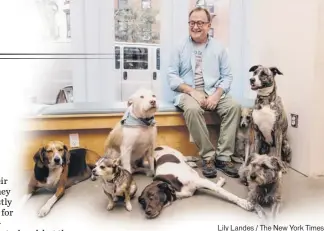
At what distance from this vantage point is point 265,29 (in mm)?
1846

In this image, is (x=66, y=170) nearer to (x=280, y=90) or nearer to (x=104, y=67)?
(x=104, y=67)

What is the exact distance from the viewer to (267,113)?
1794mm

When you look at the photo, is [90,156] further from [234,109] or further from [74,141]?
[234,109]

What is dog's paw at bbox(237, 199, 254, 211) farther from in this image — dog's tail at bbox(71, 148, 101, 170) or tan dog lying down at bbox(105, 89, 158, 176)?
dog's tail at bbox(71, 148, 101, 170)

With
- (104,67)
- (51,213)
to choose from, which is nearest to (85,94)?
(104,67)

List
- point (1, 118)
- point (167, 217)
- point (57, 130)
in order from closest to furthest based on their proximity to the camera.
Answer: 1. point (167, 217)
2. point (1, 118)
3. point (57, 130)

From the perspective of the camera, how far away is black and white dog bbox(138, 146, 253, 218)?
58.6 inches

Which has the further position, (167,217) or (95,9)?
(95,9)

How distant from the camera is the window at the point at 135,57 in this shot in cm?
177

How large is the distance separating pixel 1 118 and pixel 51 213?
501 millimetres

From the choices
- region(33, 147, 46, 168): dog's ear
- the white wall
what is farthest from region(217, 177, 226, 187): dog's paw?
region(33, 147, 46, 168): dog's ear

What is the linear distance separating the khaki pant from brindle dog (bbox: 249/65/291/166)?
12cm

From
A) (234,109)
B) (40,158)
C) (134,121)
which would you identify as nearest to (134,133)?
(134,121)

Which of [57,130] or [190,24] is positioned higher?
[190,24]
